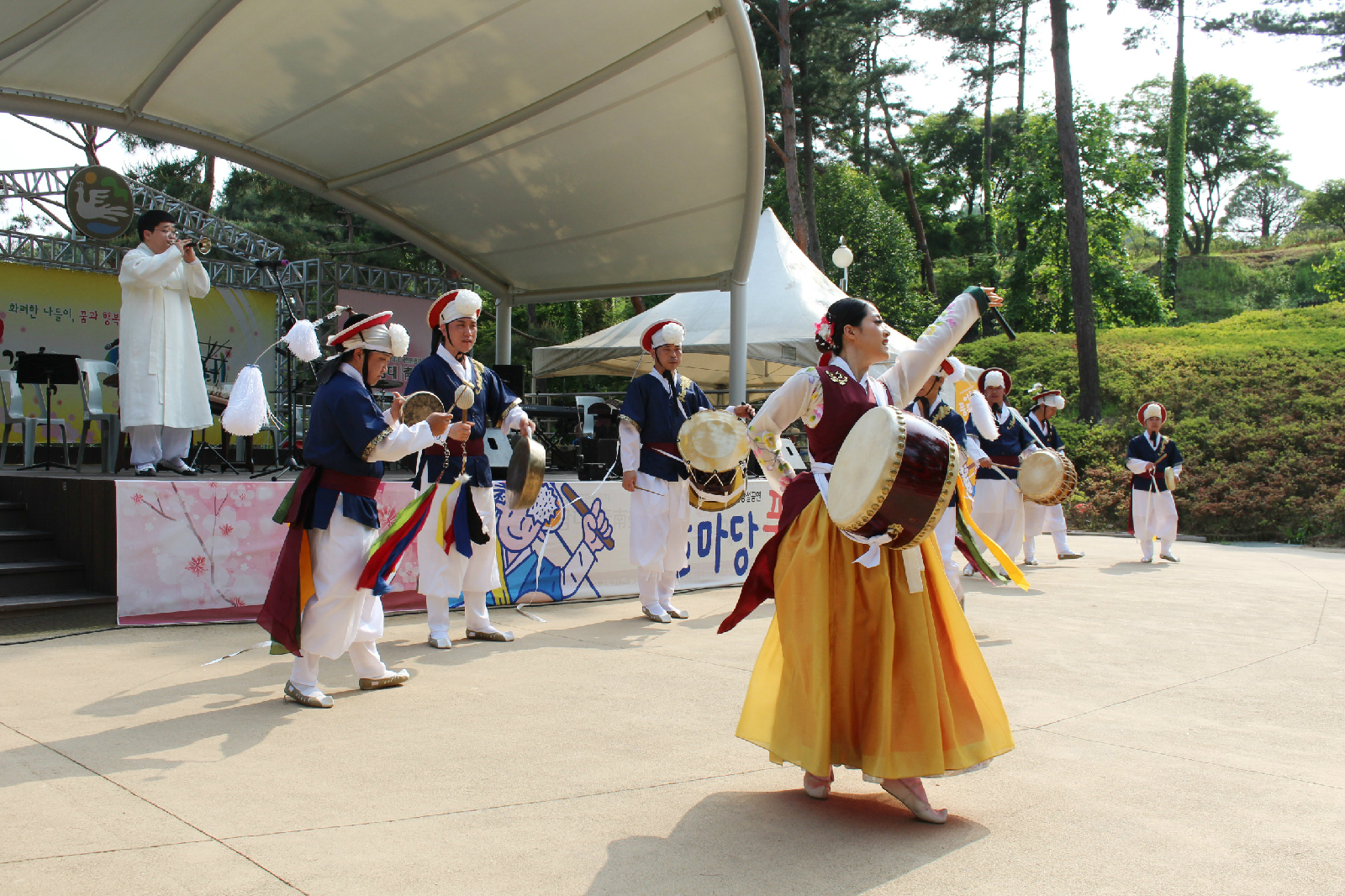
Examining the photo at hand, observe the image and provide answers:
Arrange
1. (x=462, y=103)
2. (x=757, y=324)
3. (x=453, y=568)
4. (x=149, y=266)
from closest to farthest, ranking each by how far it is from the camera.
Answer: (x=453, y=568) → (x=149, y=266) → (x=462, y=103) → (x=757, y=324)

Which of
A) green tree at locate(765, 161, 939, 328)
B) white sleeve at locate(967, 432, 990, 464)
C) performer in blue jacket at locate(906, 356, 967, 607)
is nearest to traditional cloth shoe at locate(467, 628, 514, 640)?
performer in blue jacket at locate(906, 356, 967, 607)

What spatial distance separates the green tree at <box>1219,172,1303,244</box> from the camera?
47.8 metres

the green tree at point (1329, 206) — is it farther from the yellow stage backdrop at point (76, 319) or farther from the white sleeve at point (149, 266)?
the white sleeve at point (149, 266)

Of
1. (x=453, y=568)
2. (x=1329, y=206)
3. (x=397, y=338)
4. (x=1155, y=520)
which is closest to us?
(x=397, y=338)

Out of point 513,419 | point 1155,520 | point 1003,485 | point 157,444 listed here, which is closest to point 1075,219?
point 1155,520

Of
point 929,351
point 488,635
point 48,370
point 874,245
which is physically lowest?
point 488,635

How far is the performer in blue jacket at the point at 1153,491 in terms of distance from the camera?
34.9 feet

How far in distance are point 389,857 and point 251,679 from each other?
253 centimetres

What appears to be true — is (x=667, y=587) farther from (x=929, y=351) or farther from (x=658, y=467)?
(x=929, y=351)

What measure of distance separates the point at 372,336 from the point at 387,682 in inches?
64.5

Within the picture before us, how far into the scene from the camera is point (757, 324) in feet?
42.8

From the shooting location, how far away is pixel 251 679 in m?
4.52

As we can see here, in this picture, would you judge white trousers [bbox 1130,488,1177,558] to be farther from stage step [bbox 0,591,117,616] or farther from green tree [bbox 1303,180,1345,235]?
green tree [bbox 1303,180,1345,235]

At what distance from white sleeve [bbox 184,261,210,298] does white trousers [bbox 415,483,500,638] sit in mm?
3186
